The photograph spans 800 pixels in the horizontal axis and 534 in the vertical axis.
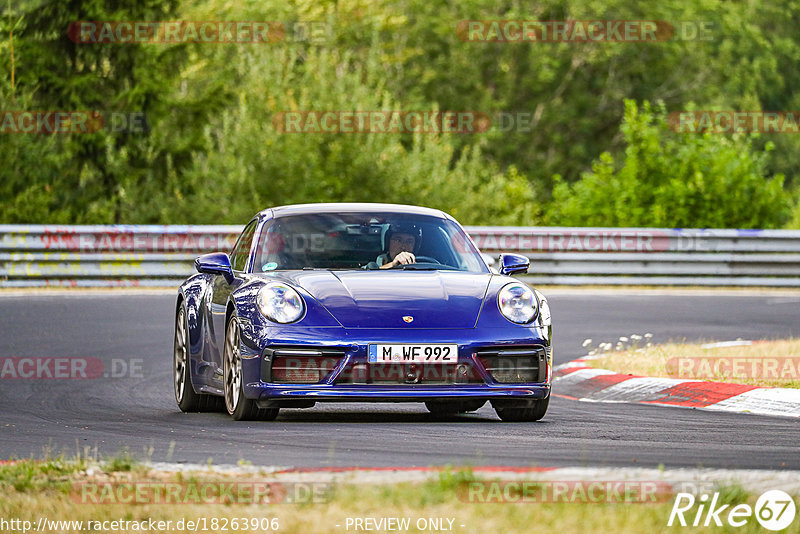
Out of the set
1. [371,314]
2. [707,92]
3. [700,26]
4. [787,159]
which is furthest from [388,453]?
[787,159]

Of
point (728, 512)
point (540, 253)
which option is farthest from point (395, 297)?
point (540, 253)

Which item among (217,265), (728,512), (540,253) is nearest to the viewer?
(728,512)

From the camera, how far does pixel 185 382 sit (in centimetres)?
1110

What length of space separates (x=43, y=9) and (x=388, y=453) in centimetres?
2604

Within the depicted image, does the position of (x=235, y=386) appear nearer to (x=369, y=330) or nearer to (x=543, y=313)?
(x=369, y=330)

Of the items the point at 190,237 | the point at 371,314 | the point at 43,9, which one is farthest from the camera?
the point at 43,9

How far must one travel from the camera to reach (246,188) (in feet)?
97.5

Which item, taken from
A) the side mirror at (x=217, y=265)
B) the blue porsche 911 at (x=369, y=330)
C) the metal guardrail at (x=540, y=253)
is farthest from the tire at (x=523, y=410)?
the metal guardrail at (x=540, y=253)

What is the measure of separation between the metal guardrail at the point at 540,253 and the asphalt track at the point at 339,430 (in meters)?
5.95

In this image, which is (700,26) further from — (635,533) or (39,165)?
(635,533)

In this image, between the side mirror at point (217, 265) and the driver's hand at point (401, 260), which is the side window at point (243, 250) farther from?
the driver's hand at point (401, 260)

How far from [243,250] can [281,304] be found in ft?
5.38

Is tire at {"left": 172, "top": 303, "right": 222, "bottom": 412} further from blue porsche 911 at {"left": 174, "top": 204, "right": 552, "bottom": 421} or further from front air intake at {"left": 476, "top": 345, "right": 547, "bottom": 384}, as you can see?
front air intake at {"left": 476, "top": 345, "right": 547, "bottom": 384}

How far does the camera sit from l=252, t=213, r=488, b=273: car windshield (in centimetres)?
1036
